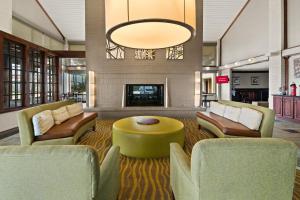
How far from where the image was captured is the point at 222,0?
9.55m

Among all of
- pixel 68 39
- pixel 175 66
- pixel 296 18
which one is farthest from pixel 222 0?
pixel 68 39

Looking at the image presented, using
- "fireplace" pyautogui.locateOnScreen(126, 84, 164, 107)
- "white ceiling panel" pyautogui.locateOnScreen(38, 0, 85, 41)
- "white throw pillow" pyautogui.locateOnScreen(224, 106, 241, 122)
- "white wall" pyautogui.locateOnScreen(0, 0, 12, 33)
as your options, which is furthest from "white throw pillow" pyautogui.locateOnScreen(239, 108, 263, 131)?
"white ceiling panel" pyautogui.locateOnScreen(38, 0, 85, 41)

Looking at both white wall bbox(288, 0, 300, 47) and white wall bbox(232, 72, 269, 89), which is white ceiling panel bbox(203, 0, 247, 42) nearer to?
white wall bbox(288, 0, 300, 47)

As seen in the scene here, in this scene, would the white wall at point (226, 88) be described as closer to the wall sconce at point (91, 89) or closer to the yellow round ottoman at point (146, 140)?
the wall sconce at point (91, 89)

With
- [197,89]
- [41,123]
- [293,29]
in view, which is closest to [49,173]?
[41,123]

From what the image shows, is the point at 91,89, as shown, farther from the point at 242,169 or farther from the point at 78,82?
the point at 78,82

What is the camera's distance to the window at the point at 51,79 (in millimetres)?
8727

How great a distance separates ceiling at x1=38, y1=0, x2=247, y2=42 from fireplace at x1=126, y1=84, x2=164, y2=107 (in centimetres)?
482

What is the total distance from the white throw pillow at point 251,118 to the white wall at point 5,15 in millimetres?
6659

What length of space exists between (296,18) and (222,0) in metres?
3.45

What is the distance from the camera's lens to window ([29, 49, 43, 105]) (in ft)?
23.7

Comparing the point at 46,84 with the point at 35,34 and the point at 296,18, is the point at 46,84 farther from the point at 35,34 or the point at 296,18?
the point at 296,18

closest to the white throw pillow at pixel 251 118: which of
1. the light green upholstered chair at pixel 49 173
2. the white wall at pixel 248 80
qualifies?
the light green upholstered chair at pixel 49 173

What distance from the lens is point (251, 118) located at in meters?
3.92
